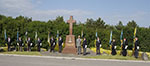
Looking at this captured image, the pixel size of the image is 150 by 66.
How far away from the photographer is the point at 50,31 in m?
24.8

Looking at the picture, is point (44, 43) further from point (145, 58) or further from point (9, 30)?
point (145, 58)

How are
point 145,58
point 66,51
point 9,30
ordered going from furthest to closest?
point 9,30 < point 66,51 < point 145,58

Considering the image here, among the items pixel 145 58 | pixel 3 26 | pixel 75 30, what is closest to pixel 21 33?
pixel 3 26

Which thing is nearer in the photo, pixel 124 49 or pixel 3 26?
pixel 124 49

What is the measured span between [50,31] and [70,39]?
24.1 feet

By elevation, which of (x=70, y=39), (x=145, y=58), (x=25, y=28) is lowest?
(x=145, y=58)

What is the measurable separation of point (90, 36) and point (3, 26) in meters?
12.0

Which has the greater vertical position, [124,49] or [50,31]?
[50,31]

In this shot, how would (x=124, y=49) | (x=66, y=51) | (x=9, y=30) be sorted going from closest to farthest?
(x=124, y=49)
(x=66, y=51)
(x=9, y=30)

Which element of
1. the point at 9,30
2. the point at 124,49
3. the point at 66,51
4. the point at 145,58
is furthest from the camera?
the point at 9,30

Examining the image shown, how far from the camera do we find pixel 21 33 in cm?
2472

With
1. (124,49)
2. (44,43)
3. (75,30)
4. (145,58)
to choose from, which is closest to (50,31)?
(44,43)

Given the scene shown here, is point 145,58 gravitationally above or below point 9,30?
below

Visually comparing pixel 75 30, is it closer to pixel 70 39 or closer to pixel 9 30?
pixel 70 39
